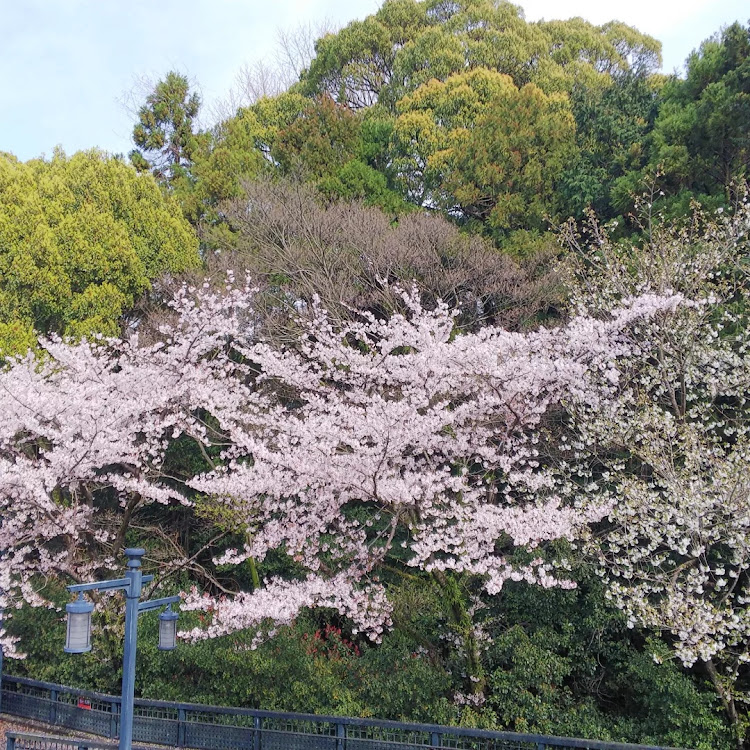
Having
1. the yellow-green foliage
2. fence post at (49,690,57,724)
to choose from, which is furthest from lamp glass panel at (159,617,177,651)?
the yellow-green foliage

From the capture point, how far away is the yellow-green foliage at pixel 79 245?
12680 millimetres

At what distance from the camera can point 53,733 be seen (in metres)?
8.98

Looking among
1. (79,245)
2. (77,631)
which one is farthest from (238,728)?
(79,245)

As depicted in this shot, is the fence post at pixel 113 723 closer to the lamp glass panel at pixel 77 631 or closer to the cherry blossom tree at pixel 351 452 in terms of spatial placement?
the cherry blossom tree at pixel 351 452

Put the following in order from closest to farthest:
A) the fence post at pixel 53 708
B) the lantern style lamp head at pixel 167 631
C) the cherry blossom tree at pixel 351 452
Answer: the lantern style lamp head at pixel 167 631 < the cherry blossom tree at pixel 351 452 < the fence post at pixel 53 708

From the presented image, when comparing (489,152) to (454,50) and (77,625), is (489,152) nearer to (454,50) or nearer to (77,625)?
(454,50)

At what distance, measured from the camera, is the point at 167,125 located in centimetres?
2008

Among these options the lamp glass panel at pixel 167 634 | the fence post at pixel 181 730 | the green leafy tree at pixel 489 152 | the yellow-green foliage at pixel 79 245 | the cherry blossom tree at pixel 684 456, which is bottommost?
the fence post at pixel 181 730

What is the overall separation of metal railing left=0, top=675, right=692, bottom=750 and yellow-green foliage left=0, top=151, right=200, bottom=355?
599cm

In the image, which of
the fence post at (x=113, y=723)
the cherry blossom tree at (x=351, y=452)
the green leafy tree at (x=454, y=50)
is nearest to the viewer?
the cherry blossom tree at (x=351, y=452)

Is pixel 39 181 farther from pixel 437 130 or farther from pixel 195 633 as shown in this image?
pixel 195 633

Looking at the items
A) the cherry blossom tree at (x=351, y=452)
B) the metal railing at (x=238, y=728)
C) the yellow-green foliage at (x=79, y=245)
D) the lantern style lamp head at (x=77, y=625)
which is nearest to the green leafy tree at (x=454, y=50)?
the yellow-green foliage at (x=79, y=245)

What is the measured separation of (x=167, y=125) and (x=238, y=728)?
17423 mm

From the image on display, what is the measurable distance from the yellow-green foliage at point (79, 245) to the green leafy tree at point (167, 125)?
17.5 ft
